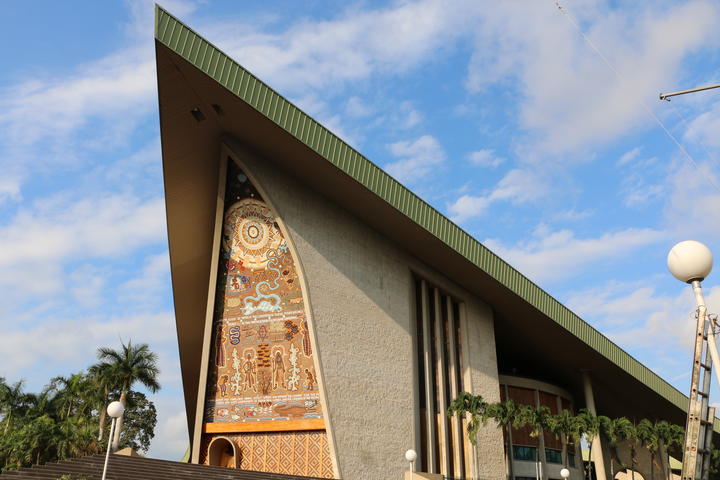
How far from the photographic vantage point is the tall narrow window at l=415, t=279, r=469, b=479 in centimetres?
2234

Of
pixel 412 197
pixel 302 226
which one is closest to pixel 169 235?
pixel 302 226

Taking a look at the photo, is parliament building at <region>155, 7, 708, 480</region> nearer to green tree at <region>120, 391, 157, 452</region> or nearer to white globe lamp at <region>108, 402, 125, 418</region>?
white globe lamp at <region>108, 402, 125, 418</region>

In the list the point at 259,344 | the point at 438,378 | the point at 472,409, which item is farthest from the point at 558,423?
the point at 259,344

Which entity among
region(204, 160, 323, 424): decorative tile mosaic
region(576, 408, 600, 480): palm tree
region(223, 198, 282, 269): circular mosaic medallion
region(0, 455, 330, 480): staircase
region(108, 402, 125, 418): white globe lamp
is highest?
region(223, 198, 282, 269): circular mosaic medallion

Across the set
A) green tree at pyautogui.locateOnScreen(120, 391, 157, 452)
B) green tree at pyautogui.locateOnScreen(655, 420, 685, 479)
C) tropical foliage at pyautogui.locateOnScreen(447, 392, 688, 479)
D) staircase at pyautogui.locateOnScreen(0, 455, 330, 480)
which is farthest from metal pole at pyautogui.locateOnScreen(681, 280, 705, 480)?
green tree at pyautogui.locateOnScreen(120, 391, 157, 452)

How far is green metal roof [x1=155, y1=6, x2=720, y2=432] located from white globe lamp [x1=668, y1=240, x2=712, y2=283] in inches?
527

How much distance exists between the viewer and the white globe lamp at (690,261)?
6.64 metres

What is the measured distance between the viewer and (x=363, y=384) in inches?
802

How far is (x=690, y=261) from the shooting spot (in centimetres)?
666

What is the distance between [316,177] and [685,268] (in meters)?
14.9

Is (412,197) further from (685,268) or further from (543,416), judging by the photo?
(685,268)

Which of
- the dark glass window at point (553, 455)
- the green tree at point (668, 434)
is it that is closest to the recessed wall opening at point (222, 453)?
the dark glass window at point (553, 455)

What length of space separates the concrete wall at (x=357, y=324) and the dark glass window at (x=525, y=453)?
3.91 metres

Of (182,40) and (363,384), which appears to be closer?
(182,40)
